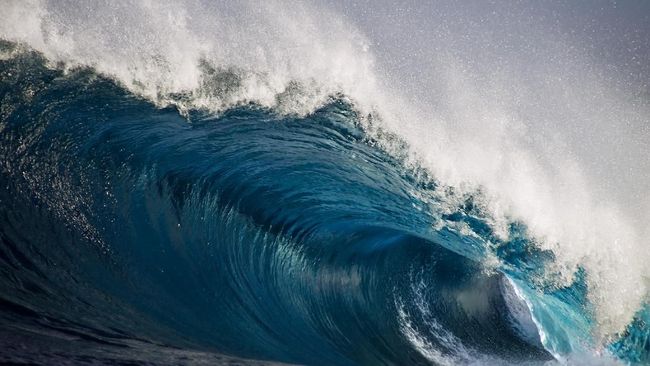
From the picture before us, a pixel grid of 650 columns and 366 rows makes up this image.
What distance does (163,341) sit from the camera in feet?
11.9

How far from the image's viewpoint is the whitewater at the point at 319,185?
184 inches

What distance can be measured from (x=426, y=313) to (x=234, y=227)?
3.82 metres

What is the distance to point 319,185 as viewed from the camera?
23.7 feet

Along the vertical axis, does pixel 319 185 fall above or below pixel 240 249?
above

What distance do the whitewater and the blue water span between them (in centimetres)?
3

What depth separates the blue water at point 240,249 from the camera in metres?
3.76

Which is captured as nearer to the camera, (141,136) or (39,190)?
(39,190)

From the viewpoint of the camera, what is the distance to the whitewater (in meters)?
4.68

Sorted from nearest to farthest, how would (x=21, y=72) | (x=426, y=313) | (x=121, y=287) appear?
(x=121, y=287)
(x=21, y=72)
(x=426, y=313)

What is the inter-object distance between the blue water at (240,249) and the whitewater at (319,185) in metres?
0.03

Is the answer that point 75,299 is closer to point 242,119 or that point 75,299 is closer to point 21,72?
point 21,72

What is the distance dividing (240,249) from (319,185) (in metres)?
1.62

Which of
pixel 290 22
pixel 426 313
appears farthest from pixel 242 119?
pixel 426 313

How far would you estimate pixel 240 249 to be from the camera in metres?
6.33
